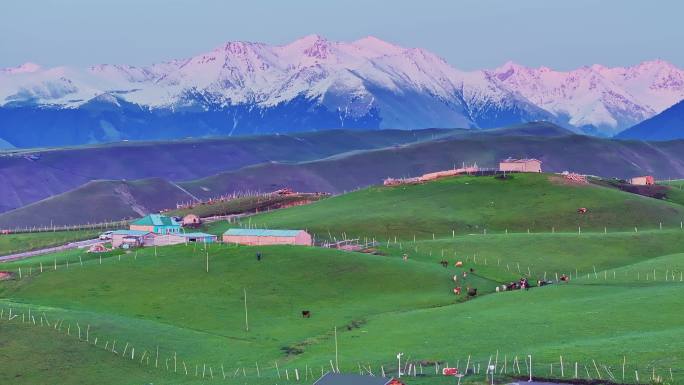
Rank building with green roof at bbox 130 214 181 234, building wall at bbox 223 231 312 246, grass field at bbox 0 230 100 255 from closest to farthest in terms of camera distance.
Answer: building wall at bbox 223 231 312 246
building with green roof at bbox 130 214 181 234
grass field at bbox 0 230 100 255

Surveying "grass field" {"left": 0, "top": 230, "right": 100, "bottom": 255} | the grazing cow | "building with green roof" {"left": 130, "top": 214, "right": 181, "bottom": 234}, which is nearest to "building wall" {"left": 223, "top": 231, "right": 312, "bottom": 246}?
"building with green roof" {"left": 130, "top": 214, "right": 181, "bottom": 234}

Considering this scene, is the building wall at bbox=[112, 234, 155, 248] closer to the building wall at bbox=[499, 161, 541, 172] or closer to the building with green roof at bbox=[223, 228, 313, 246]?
the building with green roof at bbox=[223, 228, 313, 246]

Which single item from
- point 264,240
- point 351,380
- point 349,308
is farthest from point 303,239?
point 351,380

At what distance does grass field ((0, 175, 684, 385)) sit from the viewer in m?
69.4

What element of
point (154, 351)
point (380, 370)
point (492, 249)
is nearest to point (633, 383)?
point (380, 370)

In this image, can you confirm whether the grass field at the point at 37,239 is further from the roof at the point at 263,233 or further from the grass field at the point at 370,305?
the roof at the point at 263,233

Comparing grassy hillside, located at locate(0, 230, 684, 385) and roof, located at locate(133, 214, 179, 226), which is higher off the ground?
roof, located at locate(133, 214, 179, 226)

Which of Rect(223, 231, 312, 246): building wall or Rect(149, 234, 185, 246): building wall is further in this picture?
Rect(149, 234, 185, 246): building wall

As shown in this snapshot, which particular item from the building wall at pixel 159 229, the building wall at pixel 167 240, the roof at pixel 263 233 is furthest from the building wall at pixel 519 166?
the building wall at pixel 167 240

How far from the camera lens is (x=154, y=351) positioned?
7631cm

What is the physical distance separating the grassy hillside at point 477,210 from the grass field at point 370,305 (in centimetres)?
59

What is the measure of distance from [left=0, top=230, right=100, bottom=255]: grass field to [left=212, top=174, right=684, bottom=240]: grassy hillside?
881 inches

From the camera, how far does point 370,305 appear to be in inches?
3730

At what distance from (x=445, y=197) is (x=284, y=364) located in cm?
9196
